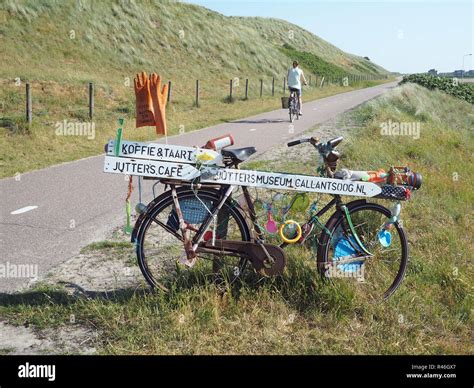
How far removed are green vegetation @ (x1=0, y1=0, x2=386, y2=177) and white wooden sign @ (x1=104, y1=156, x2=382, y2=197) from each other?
21.5ft

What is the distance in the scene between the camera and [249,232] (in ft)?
14.6

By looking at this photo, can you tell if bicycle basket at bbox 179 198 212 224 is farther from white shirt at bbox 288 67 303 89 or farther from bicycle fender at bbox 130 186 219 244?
white shirt at bbox 288 67 303 89

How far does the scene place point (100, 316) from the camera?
4.04m

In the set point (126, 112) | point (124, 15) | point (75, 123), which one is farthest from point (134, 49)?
point (75, 123)

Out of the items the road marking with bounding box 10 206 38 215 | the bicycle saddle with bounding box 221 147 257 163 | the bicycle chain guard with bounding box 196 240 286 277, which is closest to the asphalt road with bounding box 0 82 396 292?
the road marking with bounding box 10 206 38 215

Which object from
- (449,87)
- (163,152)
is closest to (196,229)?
(163,152)

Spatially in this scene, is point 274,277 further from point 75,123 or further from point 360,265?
point 75,123

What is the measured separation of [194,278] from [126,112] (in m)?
15.6

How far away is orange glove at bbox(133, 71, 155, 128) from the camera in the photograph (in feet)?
13.2

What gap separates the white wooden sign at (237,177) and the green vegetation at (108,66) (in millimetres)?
6548

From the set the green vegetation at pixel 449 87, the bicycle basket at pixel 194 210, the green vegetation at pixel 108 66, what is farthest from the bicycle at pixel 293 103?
the green vegetation at pixel 449 87

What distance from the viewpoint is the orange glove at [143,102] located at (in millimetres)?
4020

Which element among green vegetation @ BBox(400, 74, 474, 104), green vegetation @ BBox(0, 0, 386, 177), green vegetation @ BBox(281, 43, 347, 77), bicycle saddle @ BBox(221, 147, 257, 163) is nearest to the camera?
bicycle saddle @ BBox(221, 147, 257, 163)

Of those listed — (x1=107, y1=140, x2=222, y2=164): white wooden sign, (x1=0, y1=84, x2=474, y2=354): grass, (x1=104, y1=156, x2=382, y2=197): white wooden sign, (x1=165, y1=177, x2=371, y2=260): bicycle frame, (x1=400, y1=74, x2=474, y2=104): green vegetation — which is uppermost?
(x1=400, y1=74, x2=474, y2=104): green vegetation
